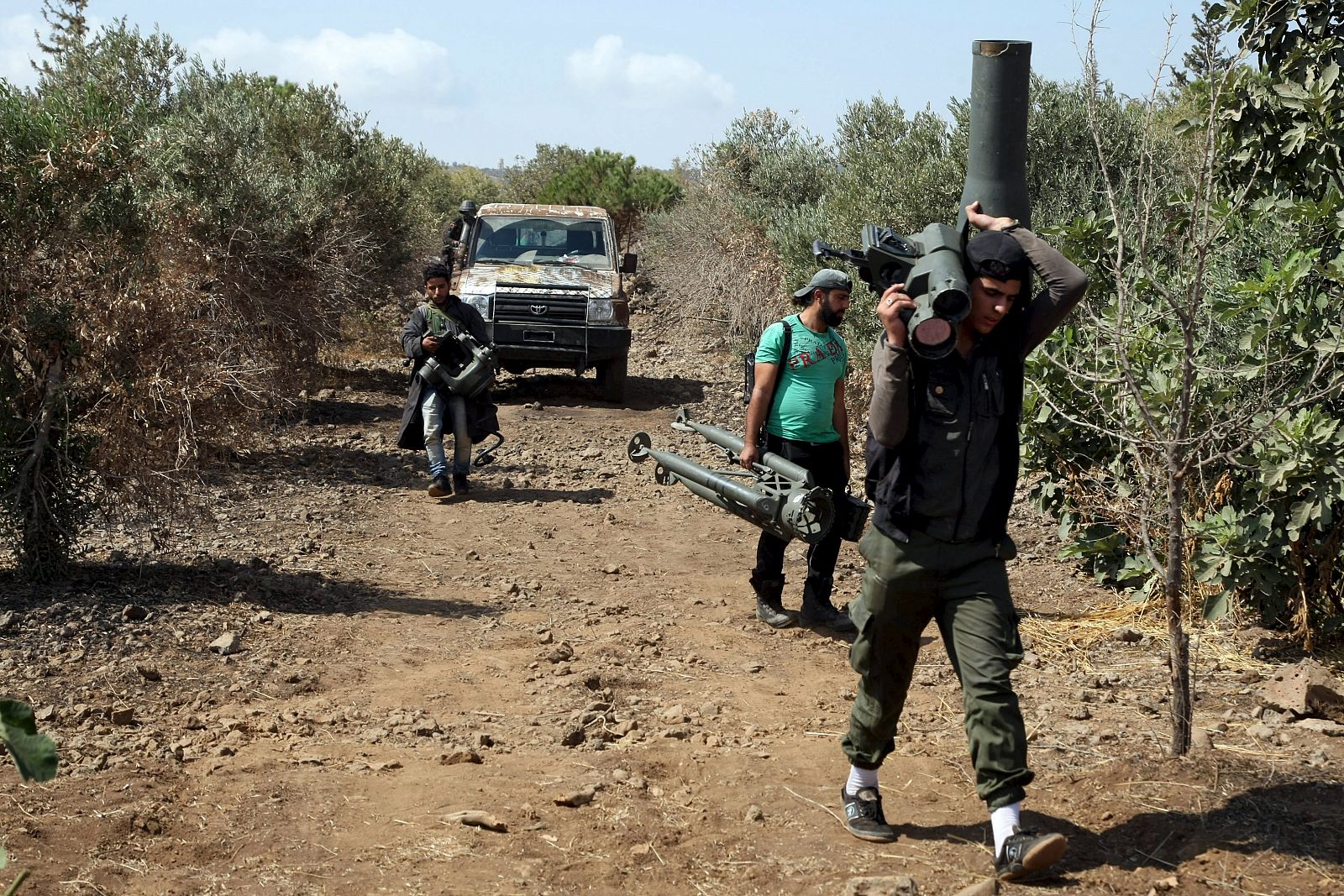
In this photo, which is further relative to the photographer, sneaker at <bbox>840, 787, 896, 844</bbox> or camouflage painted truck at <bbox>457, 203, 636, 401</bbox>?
camouflage painted truck at <bbox>457, 203, 636, 401</bbox>

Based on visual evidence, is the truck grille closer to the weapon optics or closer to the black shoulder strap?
the weapon optics

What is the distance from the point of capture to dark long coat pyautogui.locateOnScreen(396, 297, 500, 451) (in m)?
9.48

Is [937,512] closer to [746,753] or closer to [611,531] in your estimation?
[746,753]

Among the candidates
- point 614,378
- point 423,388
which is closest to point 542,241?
point 614,378

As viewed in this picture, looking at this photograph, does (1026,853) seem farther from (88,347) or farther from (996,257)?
(88,347)

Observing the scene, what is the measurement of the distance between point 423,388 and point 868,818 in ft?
20.6

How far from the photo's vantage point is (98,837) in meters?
3.86

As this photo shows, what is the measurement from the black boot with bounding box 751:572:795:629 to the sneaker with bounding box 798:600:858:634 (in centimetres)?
9

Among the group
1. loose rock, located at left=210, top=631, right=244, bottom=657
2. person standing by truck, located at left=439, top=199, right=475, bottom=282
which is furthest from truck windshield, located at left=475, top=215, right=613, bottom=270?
loose rock, located at left=210, top=631, right=244, bottom=657

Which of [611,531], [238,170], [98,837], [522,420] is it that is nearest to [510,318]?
[522,420]

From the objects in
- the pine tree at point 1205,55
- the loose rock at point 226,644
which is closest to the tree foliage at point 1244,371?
the pine tree at point 1205,55

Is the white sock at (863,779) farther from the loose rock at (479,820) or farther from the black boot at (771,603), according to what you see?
the black boot at (771,603)

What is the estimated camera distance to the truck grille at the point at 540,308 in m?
14.0

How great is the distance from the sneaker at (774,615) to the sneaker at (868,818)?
2.60 meters
